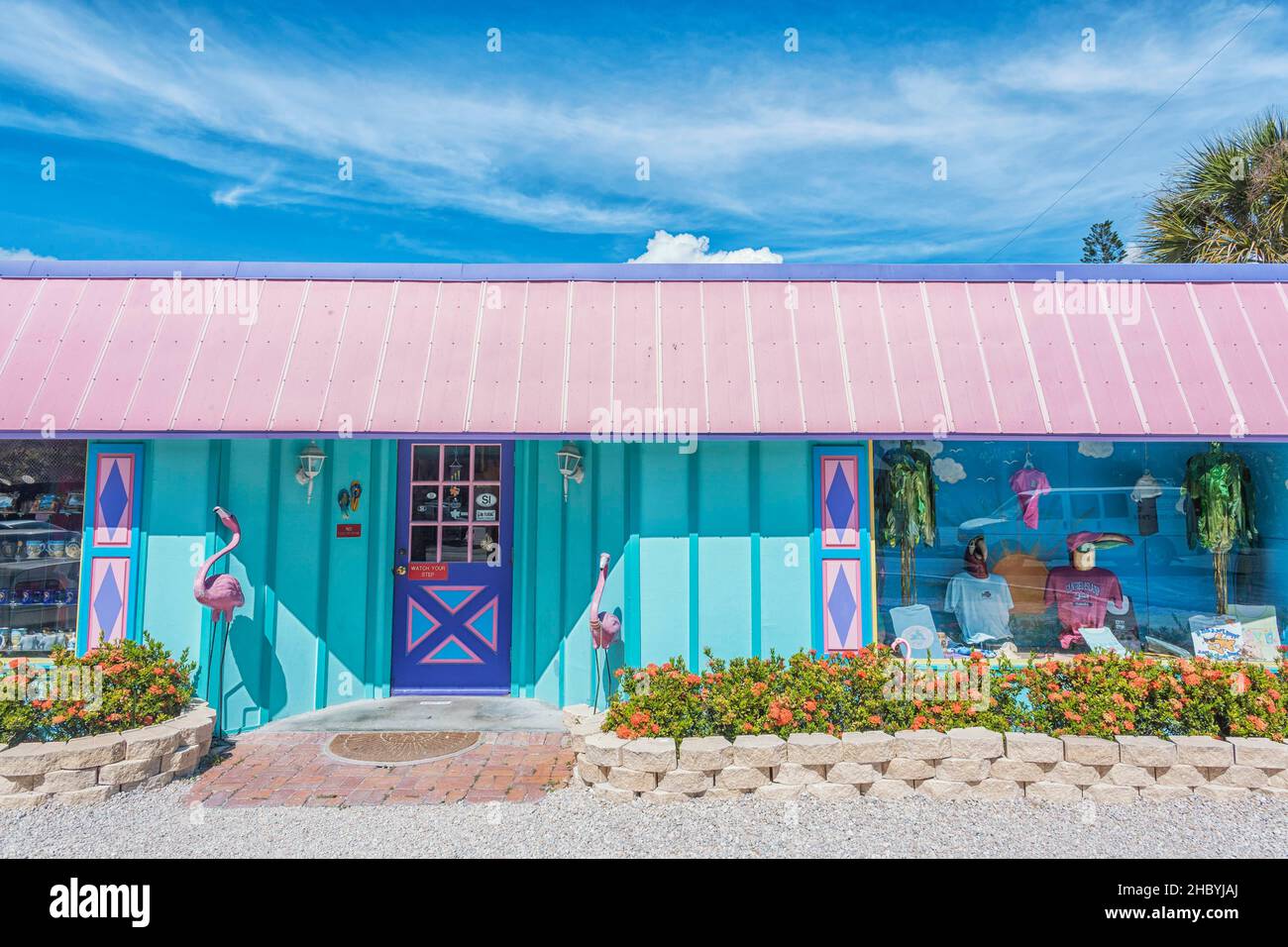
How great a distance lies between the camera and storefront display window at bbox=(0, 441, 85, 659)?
6500 mm

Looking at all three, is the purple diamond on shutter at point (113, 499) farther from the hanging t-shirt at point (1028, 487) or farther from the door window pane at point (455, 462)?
the hanging t-shirt at point (1028, 487)

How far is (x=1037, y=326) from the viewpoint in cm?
671

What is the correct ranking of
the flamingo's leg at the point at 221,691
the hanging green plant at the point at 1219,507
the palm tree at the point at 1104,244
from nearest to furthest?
the flamingo's leg at the point at 221,691 → the hanging green plant at the point at 1219,507 → the palm tree at the point at 1104,244

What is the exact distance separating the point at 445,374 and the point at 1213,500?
708 centimetres

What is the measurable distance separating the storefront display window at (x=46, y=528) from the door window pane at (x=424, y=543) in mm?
2812

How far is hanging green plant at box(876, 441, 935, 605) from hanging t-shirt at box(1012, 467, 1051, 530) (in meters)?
0.87

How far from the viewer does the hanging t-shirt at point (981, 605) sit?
22.4 ft

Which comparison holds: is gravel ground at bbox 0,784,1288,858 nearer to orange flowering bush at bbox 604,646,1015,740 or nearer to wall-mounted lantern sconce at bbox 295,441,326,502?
orange flowering bush at bbox 604,646,1015,740

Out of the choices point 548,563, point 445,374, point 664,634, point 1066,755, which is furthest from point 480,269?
point 1066,755

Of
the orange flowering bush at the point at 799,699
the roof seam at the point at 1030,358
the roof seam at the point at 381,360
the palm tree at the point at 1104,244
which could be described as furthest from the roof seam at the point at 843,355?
the palm tree at the point at 1104,244
